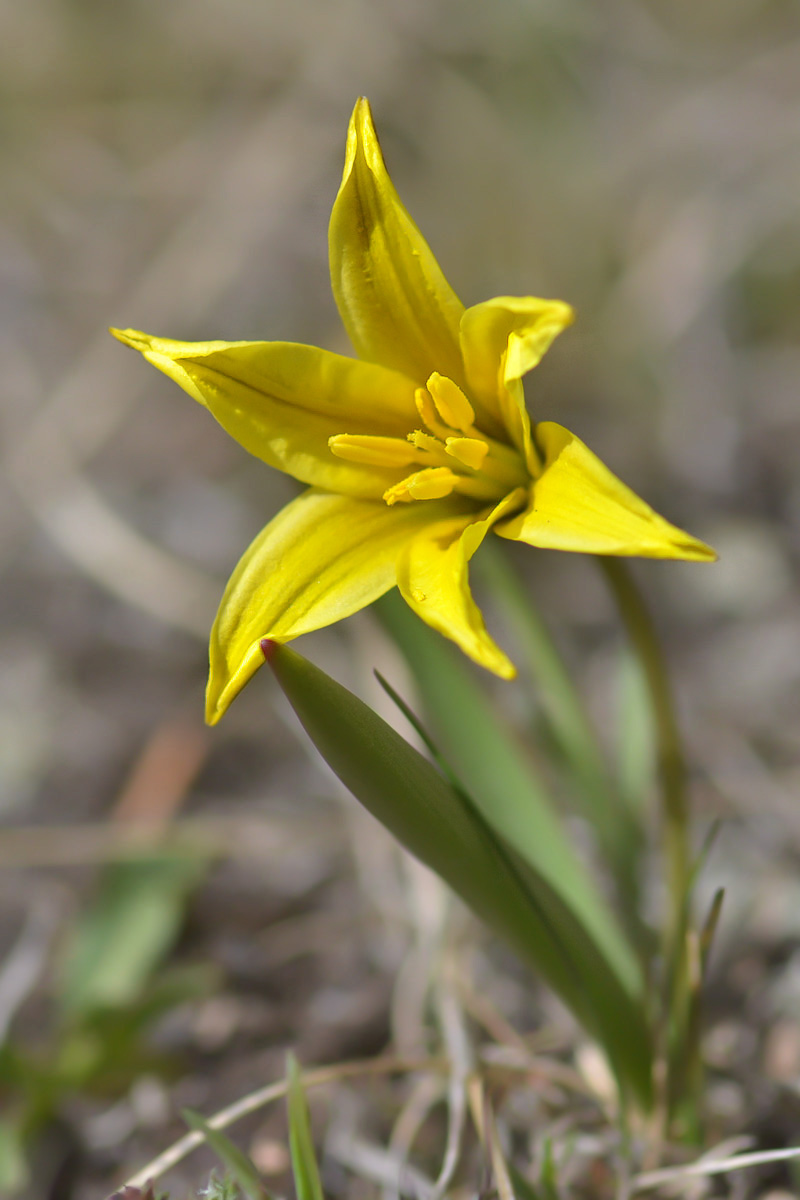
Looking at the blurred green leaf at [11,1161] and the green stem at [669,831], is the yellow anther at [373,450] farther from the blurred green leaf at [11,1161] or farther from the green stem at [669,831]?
the blurred green leaf at [11,1161]

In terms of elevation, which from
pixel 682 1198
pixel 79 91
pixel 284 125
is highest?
pixel 79 91

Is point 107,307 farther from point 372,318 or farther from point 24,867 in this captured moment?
point 372,318

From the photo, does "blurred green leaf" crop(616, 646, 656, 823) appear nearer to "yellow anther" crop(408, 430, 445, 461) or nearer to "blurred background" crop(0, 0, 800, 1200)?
"blurred background" crop(0, 0, 800, 1200)

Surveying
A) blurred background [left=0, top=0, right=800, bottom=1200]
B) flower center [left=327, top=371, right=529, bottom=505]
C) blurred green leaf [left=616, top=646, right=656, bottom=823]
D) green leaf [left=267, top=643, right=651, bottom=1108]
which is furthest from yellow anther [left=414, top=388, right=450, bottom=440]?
blurred background [left=0, top=0, right=800, bottom=1200]

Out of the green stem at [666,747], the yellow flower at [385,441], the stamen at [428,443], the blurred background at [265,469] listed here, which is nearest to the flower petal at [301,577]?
the yellow flower at [385,441]

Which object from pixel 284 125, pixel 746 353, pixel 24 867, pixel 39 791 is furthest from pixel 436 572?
pixel 284 125

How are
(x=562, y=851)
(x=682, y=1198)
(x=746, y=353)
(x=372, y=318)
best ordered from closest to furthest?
(x=372, y=318)
(x=682, y=1198)
(x=562, y=851)
(x=746, y=353)
